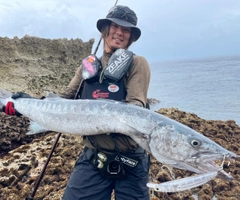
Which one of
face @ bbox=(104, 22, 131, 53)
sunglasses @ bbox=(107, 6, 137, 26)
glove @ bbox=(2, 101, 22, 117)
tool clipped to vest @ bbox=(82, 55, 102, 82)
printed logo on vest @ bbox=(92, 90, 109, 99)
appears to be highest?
sunglasses @ bbox=(107, 6, 137, 26)

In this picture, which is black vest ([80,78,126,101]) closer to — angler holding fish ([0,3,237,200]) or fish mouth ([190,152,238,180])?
angler holding fish ([0,3,237,200])

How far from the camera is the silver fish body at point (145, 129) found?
2648 mm

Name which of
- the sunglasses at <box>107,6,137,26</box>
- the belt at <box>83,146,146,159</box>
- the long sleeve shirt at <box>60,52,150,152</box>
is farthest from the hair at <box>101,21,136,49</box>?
the belt at <box>83,146,146,159</box>

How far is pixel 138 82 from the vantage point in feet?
10.8

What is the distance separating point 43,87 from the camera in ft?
60.3

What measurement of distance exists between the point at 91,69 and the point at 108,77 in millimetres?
322

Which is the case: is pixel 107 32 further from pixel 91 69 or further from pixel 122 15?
pixel 91 69

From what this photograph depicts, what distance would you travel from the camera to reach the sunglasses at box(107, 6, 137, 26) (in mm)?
3768

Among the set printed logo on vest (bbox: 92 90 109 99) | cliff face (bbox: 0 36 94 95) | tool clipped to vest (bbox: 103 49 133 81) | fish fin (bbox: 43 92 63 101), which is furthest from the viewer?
cliff face (bbox: 0 36 94 95)

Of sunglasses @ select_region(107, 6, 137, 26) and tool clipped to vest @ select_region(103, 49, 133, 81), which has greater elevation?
sunglasses @ select_region(107, 6, 137, 26)

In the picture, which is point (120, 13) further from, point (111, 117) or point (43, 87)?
point (43, 87)

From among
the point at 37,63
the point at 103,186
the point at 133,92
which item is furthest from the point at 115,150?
the point at 37,63

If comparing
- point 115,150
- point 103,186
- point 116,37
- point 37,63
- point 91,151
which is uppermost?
point 116,37

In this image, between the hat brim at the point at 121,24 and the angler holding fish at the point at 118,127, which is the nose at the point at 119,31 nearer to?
the angler holding fish at the point at 118,127
